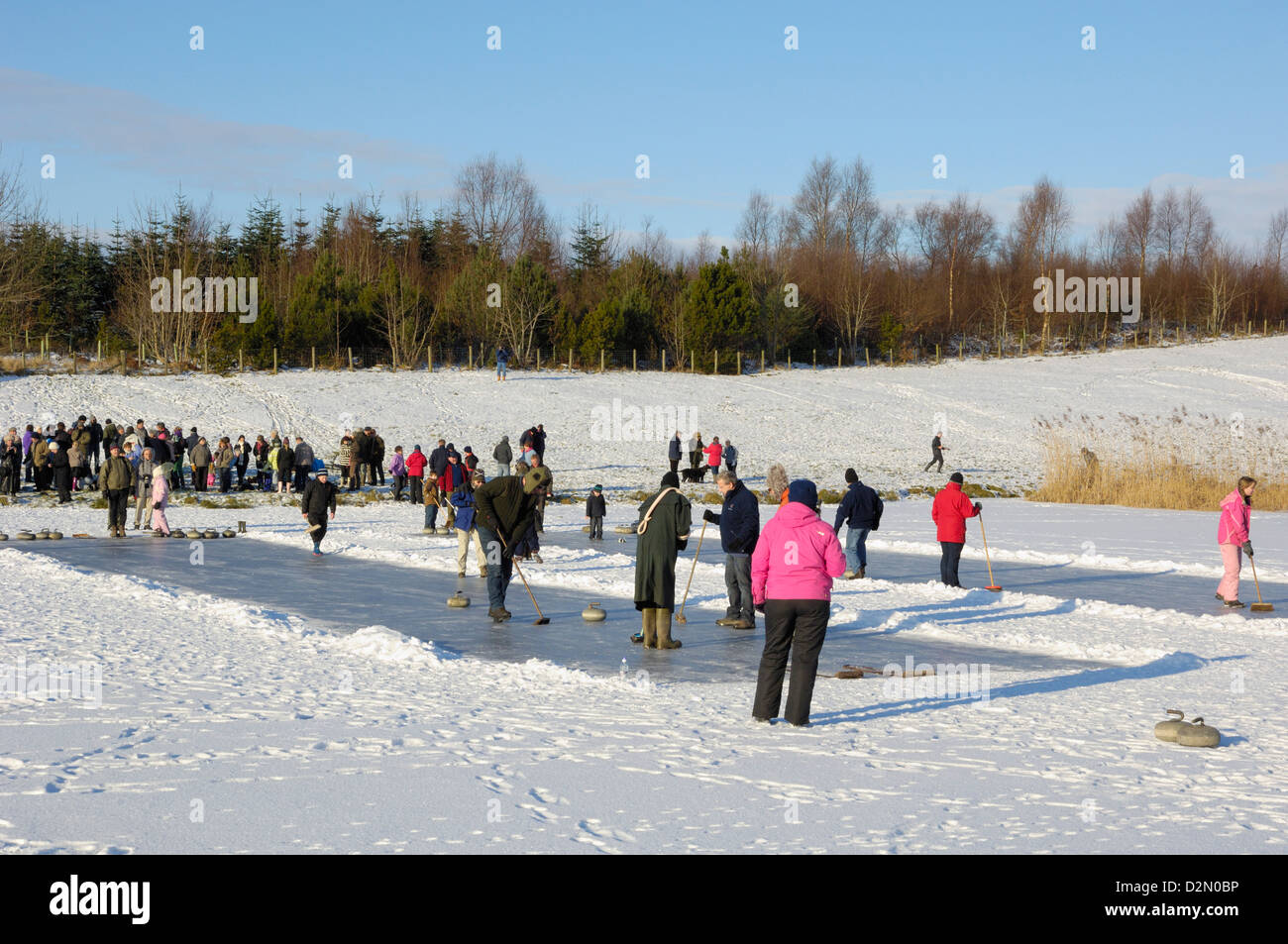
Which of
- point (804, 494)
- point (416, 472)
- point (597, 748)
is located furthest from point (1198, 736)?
point (416, 472)

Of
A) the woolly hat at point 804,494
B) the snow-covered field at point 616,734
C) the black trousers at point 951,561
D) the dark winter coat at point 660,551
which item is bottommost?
the snow-covered field at point 616,734

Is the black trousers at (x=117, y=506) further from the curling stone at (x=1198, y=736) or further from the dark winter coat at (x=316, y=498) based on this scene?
the curling stone at (x=1198, y=736)

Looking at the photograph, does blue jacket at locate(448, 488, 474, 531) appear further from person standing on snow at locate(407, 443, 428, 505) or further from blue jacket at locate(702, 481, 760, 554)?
person standing on snow at locate(407, 443, 428, 505)

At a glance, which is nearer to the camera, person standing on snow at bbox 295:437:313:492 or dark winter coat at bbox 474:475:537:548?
dark winter coat at bbox 474:475:537:548

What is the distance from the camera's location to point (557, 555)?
63.3 ft

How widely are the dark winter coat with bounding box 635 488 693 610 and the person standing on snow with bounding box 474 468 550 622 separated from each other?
72.6 inches

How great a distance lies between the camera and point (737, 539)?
473 inches

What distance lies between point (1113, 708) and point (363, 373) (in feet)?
176

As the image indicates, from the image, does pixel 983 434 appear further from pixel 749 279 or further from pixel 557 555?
pixel 557 555

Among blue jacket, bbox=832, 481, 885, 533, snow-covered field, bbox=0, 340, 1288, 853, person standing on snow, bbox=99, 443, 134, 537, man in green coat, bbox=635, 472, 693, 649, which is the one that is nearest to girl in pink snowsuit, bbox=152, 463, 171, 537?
person standing on snow, bbox=99, 443, 134, 537

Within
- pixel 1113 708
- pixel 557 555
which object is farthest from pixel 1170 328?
pixel 1113 708

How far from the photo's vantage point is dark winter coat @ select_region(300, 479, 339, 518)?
64.3 ft

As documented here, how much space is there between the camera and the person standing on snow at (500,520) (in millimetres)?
12289

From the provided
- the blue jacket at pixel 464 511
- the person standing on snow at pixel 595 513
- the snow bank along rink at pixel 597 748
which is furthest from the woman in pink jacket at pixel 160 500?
the snow bank along rink at pixel 597 748
